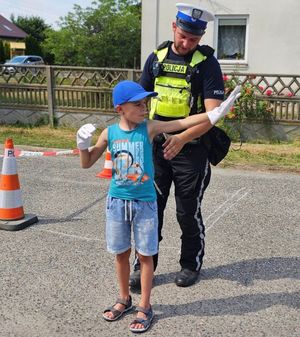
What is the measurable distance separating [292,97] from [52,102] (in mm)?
4952

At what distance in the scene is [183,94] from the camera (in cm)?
332

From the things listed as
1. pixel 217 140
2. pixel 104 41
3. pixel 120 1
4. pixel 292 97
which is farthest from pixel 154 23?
pixel 120 1

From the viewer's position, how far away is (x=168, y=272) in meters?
3.85

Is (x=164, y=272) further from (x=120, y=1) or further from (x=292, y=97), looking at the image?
(x=120, y=1)

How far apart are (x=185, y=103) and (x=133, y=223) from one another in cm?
91

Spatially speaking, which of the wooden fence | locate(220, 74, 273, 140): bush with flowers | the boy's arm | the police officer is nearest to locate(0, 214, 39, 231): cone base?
the police officer

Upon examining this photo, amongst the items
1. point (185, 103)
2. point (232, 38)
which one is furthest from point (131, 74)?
point (185, 103)

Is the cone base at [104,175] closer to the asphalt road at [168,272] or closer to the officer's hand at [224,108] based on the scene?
the asphalt road at [168,272]

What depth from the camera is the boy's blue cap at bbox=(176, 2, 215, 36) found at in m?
3.17

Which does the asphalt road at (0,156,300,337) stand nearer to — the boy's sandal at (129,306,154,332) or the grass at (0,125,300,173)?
the boy's sandal at (129,306,154,332)

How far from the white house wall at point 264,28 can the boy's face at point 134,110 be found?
32.9 ft

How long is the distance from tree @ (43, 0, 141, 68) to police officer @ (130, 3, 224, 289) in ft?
71.2

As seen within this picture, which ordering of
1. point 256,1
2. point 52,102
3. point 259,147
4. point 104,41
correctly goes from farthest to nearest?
point 104,41
point 256,1
point 52,102
point 259,147

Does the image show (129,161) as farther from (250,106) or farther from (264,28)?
(264,28)
